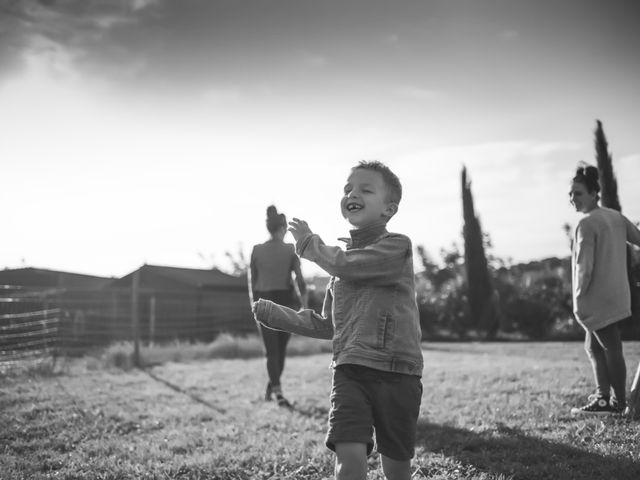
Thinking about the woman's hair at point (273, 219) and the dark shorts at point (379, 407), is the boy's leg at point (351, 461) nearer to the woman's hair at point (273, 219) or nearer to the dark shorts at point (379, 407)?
the dark shorts at point (379, 407)

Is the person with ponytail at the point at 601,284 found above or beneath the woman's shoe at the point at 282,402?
above

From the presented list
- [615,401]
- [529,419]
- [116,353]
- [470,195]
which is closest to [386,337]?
[529,419]

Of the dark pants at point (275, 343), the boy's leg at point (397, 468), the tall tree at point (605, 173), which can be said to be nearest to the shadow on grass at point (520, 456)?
the boy's leg at point (397, 468)

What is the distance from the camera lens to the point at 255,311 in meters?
2.54

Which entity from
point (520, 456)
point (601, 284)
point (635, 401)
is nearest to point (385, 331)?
point (520, 456)

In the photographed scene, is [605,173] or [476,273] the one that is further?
[476,273]

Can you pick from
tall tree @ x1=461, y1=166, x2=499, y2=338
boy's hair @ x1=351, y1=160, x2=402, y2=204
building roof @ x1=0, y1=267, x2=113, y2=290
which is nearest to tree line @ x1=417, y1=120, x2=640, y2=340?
tall tree @ x1=461, y1=166, x2=499, y2=338

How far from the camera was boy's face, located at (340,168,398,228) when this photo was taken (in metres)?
2.46

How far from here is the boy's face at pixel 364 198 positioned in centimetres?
246

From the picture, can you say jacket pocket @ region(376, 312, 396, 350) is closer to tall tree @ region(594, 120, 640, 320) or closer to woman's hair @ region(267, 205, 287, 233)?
woman's hair @ region(267, 205, 287, 233)

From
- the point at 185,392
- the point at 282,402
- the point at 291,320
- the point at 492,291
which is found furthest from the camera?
the point at 492,291

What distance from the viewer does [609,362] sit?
13.2ft

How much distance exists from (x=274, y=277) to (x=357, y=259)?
140 inches

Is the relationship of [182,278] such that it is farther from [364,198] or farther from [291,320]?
[364,198]
